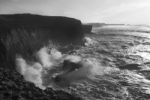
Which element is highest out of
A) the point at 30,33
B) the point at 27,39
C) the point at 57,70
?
the point at 30,33

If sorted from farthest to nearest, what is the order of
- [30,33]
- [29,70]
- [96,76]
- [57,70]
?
[30,33] < [57,70] < [29,70] < [96,76]

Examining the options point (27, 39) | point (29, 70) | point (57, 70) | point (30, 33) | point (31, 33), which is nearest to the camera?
point (29, 70)

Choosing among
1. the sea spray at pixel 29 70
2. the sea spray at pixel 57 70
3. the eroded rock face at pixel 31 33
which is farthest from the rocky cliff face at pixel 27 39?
the sea spray at pixel 57 70

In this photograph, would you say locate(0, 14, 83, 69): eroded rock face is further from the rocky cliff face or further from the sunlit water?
the sunlit water

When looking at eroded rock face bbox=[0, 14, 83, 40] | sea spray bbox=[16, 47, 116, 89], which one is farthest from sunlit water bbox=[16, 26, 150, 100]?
eroded rock face bbox=[0, 14, 83, 40]

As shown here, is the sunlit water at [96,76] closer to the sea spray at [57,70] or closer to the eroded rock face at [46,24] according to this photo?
the sea spray at [57,70]

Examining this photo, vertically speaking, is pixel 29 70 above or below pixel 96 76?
below

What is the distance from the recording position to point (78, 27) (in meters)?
60.2

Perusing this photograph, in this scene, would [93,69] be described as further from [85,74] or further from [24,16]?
[24,16]

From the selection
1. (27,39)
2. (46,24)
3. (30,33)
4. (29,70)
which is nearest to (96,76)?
(29,70)

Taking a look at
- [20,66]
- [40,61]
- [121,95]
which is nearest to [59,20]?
[40,61]

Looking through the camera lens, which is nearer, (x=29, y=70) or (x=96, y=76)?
(x=96, y=76)

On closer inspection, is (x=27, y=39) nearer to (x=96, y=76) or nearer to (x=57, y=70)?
(x=57, y=70)

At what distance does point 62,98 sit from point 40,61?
20388 mm
